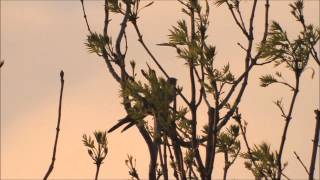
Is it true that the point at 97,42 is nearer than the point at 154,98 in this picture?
No

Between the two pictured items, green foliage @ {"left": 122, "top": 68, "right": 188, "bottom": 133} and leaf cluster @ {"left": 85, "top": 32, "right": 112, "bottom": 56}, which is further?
leaf cluster @ {"left": 85, "top": 32, "right": 112, "bottom": 56}

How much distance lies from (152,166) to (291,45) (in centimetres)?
128

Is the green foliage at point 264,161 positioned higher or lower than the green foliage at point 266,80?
lower

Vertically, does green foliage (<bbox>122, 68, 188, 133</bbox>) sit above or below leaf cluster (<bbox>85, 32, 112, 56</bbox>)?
below

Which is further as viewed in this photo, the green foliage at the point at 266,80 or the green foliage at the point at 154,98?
the green foliage at the point at 266,80

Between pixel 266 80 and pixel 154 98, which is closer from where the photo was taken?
pixel 154 98

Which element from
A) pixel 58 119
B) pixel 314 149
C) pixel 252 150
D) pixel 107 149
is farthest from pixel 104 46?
pixel 314 149

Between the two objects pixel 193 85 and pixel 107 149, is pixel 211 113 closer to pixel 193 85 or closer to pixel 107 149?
pixel 193 85

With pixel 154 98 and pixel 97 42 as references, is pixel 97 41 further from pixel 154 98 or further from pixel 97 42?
pixel 154 98

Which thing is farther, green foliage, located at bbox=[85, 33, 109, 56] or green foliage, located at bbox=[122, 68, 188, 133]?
green foliage, located at bbox=[85, 33, 109, 56]

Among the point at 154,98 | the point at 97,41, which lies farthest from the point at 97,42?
the point at 154,98

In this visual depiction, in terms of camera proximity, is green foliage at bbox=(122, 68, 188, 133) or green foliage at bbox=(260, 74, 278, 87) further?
green foliage at bbox=(260, 74, 278, 87)

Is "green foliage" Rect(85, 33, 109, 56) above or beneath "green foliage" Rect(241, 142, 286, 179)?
above

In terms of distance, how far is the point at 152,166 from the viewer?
316 centimetres
